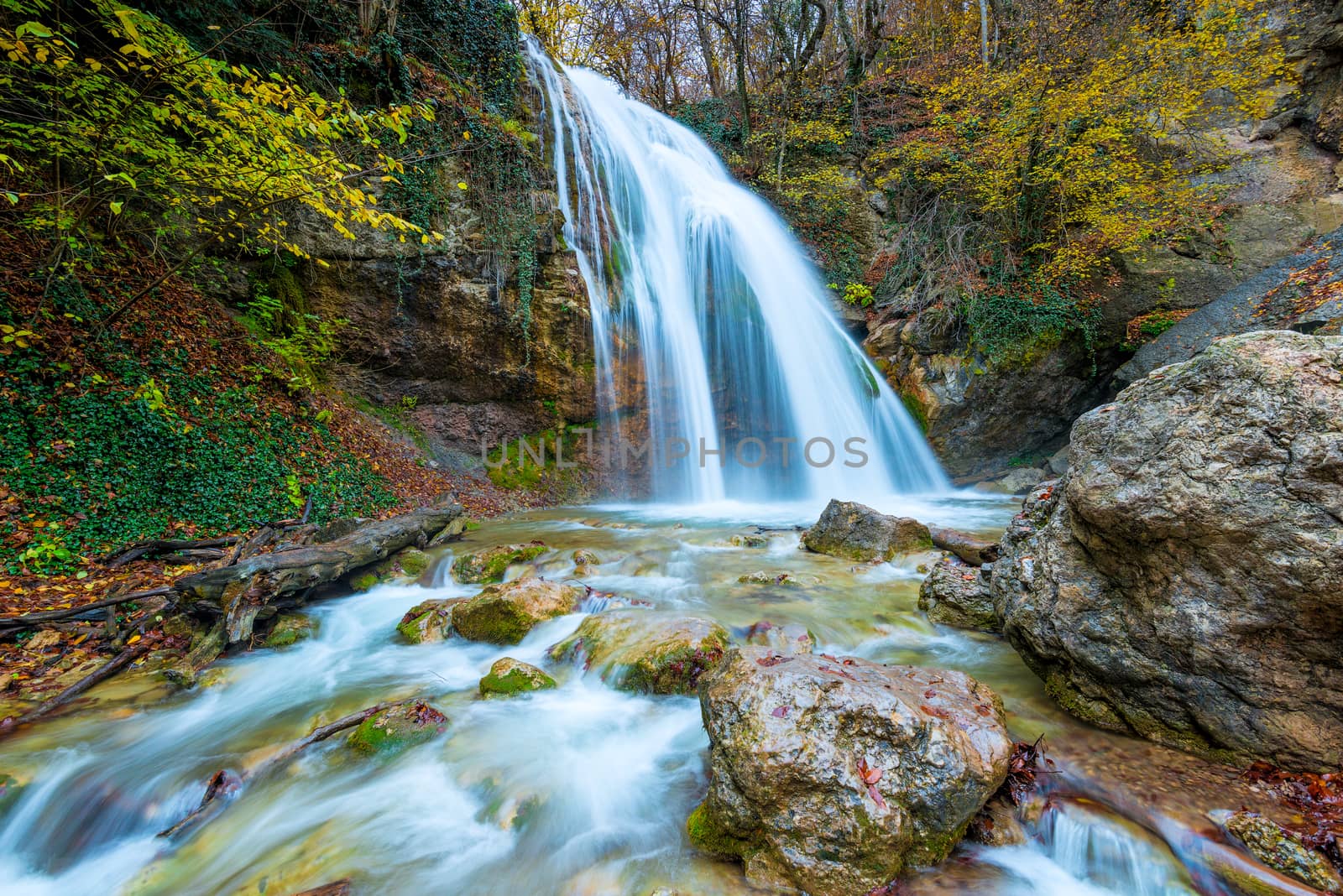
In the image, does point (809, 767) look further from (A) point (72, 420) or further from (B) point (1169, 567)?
(A) point (72, 420)

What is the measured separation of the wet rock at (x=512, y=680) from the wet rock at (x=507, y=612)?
0.65 meters

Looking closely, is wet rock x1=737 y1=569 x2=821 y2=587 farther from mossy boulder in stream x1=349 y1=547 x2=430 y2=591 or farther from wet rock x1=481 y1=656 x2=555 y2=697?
mossy boulder in stream x1=349 y1=547 x2=430 y2=591

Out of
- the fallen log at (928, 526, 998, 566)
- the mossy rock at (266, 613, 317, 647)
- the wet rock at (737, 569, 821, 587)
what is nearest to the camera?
the mossy rock at (266, 613, 317, 647)

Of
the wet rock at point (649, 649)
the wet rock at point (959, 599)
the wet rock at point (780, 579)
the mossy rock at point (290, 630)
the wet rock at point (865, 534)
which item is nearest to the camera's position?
the wet rock at point (649, 649)

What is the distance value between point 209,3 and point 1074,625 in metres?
12.5

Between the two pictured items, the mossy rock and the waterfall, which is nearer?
the mossy rock

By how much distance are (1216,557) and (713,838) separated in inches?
100

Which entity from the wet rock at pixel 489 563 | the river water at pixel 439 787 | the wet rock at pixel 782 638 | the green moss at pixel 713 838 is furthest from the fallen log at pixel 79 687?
the wet rock at pixel 782 638

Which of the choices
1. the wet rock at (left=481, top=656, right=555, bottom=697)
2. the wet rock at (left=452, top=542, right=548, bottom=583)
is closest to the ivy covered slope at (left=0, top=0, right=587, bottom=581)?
the wet rock at (left=452, top=542, right=548, bottom=583)

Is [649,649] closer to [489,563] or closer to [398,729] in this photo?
[398,729]

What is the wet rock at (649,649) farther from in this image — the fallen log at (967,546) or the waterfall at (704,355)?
the waterfall at (704,355)

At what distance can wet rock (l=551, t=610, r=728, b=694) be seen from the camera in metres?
3.52

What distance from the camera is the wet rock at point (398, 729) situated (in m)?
3.12

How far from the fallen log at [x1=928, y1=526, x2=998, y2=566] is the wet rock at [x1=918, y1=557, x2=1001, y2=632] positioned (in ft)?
1.86
